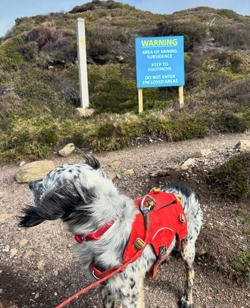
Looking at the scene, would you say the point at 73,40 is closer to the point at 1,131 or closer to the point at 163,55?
Answer: the point at 163,55

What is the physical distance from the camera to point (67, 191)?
207 centimetres

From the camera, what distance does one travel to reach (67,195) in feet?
6.79

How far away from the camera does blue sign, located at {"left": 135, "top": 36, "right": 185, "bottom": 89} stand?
10273 mm

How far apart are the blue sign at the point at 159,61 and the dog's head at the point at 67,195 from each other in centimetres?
854

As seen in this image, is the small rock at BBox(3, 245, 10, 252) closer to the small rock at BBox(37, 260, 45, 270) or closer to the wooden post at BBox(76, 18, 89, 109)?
the small rock at BBox(37, 260, 45, 270)

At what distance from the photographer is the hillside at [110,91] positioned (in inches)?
304

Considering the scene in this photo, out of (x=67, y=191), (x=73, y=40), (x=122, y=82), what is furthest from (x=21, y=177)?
(x=73, y=40)

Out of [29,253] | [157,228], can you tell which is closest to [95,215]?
[157,228]

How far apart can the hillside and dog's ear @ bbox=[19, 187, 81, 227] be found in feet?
16.8

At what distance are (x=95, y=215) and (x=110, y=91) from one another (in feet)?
37.6

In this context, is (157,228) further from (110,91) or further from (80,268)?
(110,91)

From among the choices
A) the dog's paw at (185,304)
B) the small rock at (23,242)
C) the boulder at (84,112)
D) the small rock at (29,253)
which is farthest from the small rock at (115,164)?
the boulder at (84,112)

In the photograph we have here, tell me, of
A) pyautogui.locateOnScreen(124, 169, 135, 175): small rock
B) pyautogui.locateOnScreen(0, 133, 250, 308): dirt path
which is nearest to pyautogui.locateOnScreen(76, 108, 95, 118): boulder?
pyautogui.locateOnScreen(124, 169, 135, 175): small rock

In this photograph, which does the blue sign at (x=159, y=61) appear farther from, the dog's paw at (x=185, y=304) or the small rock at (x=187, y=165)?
the dog's paw at (x=185, y=304)
